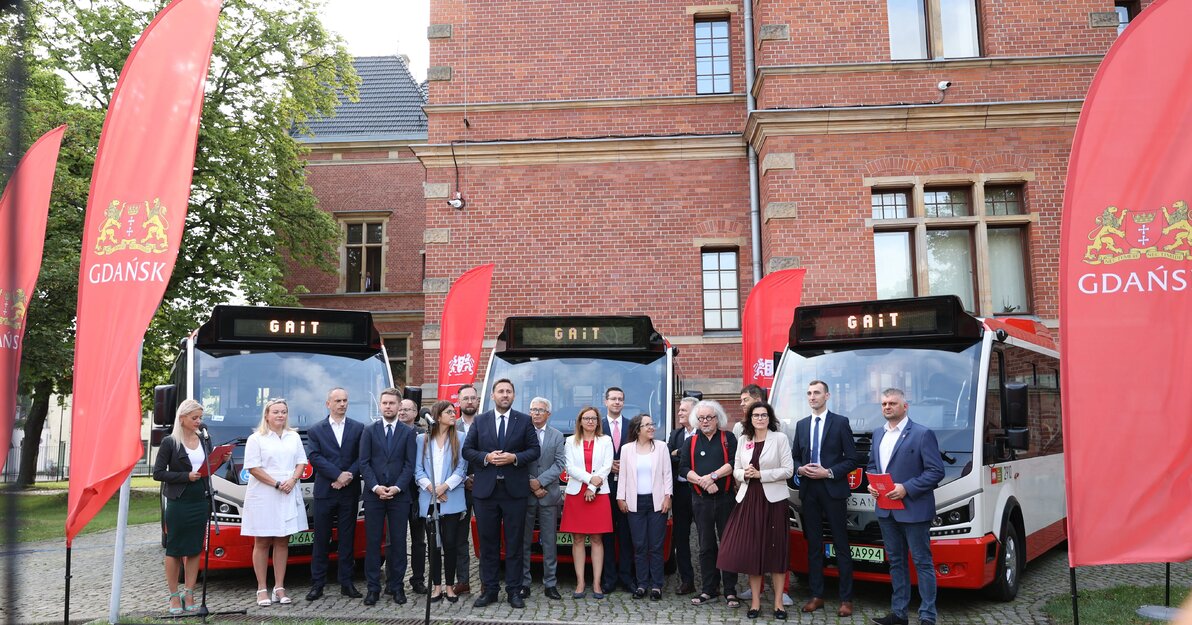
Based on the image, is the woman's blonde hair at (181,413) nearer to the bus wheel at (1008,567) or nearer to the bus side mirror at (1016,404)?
the bus side mirror at (1016,404)

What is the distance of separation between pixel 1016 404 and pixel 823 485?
5.41 ft

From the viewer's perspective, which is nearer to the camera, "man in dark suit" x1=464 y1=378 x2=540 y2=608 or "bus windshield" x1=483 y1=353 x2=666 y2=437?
"man in dark suit" x1=464 y1=378 x2=540 y2=608

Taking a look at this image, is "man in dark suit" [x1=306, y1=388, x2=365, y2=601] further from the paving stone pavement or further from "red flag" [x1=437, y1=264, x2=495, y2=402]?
"red flag" [x1=437, y1=264, x2=495, y2=402]

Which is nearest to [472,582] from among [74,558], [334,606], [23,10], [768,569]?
[334,606]

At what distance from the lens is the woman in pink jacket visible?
7828 millimetres

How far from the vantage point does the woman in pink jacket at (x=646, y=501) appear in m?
7.83

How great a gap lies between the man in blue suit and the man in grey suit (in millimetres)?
2792

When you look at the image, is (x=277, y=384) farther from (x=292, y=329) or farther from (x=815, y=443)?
(x=815, y=443)

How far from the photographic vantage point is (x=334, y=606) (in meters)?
7.52

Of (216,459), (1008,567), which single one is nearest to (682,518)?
(1008,567)

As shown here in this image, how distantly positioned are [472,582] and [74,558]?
596 cm

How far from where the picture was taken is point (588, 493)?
785cm

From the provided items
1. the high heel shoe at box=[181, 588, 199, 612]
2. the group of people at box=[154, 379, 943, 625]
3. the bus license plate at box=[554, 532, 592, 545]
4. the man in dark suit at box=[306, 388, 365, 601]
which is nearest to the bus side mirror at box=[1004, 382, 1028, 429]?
the group of people at box=[154, 379, 943, 625]

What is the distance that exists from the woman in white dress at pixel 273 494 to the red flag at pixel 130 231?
5.43ft
